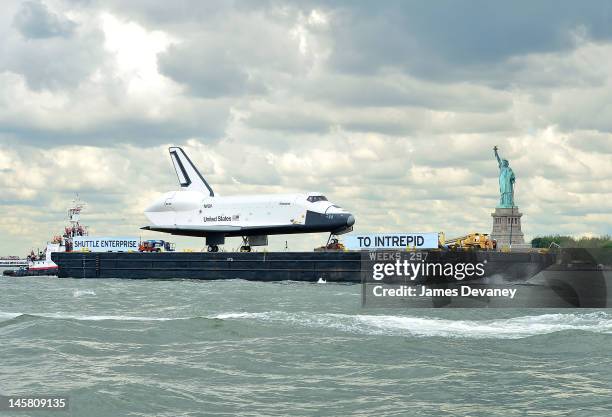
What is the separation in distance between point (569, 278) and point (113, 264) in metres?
51.9

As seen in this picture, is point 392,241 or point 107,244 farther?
point 107,244

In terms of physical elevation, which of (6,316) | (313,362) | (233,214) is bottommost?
(313,362)

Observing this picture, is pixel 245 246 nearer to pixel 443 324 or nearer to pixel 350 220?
pixel 350 220

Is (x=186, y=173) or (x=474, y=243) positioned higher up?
(x=186, y=173)

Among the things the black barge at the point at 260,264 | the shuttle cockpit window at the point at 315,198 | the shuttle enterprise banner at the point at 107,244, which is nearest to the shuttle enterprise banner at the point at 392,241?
the black barge at the point at 260,264

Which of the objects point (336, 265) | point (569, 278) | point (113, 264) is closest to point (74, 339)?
point (336, 265)

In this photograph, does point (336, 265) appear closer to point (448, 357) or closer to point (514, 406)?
point (448, 357)

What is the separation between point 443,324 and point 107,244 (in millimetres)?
65255

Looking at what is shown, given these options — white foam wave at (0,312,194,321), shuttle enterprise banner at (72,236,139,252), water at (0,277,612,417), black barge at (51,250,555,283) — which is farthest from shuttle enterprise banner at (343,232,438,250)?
white foam wave at (0,312,194,321)

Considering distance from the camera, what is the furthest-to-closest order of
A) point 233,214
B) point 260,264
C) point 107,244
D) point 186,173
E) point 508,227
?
1. point 508,227
2. point 107,244
3. point 186,173
4. point 233,214
5. point 260,264

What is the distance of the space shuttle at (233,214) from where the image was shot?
77562mm

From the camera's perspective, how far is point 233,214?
3233 inches

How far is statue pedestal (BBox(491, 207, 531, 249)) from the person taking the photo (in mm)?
113887

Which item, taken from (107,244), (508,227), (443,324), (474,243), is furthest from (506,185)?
(443,324)
